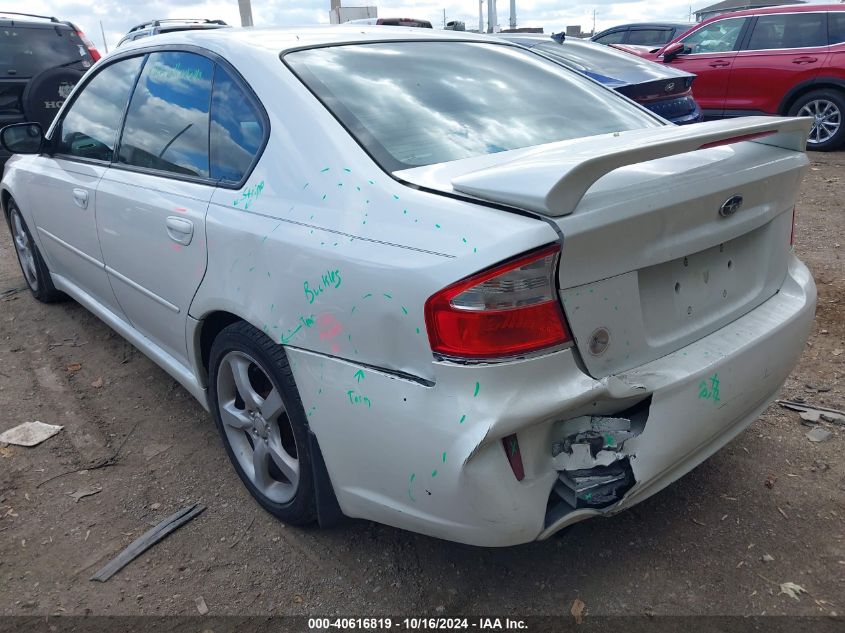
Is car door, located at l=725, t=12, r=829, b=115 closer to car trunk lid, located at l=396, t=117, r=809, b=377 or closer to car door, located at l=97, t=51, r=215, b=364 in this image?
car trunk lid, located at l=396, t=117, r=809, b=377

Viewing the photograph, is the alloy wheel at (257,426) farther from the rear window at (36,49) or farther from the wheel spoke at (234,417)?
the rear window at (36,49)

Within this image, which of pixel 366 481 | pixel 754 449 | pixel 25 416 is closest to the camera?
pixel 366 481

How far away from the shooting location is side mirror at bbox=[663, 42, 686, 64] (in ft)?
29.3

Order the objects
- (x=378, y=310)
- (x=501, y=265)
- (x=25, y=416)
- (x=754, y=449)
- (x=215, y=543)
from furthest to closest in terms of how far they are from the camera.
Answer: (x=25, y=416)
(x=754, y=449)
(x=215, y=543)
(x=378, y=310)
(x=501, y=265)

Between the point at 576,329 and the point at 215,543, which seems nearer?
the point at 576,329

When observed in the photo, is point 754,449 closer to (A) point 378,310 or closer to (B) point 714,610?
(B) point 714,610

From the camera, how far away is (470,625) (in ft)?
6.57

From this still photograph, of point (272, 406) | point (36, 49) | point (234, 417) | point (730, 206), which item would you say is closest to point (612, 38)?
point (36, 49)

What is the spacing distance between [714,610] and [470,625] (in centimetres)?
69

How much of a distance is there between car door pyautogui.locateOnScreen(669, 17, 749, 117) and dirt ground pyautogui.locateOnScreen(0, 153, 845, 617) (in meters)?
6.98

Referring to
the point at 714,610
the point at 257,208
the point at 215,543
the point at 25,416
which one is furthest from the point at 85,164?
the point at 714,610

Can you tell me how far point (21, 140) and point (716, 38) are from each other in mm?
8475

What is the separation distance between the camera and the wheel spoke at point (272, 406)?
2230 millimetres

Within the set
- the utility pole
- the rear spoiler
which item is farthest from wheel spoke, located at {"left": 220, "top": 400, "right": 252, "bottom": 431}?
the utility pole
